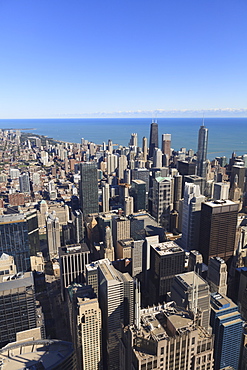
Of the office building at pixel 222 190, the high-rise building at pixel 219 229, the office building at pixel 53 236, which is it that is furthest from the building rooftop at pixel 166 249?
the office building at pixel 222 190

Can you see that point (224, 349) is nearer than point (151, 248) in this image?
Yes

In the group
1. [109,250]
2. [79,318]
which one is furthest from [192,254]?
[79,318]

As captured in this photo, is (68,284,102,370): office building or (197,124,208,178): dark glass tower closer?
(68,284,102,370): office building

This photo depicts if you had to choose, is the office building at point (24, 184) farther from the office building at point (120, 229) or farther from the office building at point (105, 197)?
the office building at point (120, 229)

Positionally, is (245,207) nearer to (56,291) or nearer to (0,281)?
(56,291)

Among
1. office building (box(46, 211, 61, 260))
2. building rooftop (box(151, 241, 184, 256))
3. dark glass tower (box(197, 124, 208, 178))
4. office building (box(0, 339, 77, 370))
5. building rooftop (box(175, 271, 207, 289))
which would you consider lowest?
office building (box(46, 211, 61, 260))

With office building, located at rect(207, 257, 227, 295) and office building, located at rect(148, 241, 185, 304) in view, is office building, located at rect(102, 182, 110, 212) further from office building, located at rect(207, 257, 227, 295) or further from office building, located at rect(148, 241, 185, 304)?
office building, located at rect(207, 257, 227, 295)

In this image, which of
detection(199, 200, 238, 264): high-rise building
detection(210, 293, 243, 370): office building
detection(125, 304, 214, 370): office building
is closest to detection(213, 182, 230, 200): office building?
detection(199, 200, 238, 264): high-rise building
